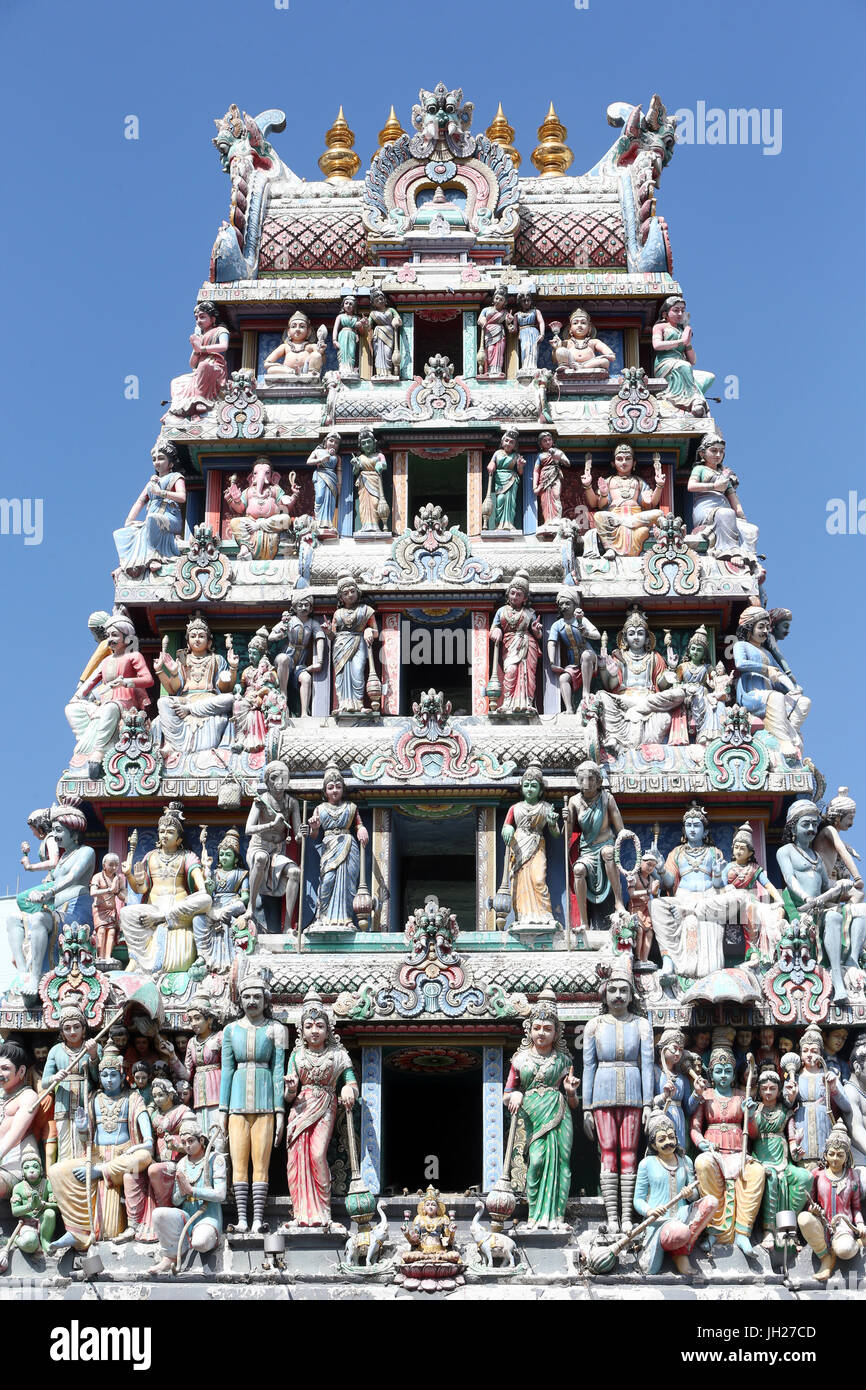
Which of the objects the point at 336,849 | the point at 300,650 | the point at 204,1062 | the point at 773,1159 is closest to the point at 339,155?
the point at 300,650

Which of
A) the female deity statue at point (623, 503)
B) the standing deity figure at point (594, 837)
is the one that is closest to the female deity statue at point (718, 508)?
the female deity statue at point (623, 503)

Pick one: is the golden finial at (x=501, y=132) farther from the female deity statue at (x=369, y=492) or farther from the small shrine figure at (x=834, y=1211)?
the small shrine figure at (x=834, y=1211)

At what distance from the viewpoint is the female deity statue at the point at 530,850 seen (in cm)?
2947

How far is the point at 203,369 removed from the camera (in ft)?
117

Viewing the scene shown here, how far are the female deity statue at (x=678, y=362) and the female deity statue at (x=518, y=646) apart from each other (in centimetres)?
530

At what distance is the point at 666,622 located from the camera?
33.4 meters

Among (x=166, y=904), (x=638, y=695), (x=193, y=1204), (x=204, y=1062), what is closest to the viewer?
(x=193, y=1204)

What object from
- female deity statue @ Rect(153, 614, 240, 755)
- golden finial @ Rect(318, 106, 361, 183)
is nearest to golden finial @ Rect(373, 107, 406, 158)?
golden finial @ Rect(318, 106, 361, 183)

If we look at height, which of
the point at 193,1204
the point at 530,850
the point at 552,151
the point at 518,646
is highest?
the point at 552,151

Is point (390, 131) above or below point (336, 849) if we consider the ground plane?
above

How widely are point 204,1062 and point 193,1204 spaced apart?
1796 mm

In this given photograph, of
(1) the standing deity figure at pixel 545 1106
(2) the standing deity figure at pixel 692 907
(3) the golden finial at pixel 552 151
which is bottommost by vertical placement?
(1) the standing deity figure at pixel 545 1106

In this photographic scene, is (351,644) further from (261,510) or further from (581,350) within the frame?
(581,350)

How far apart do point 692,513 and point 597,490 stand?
1.50 metres
